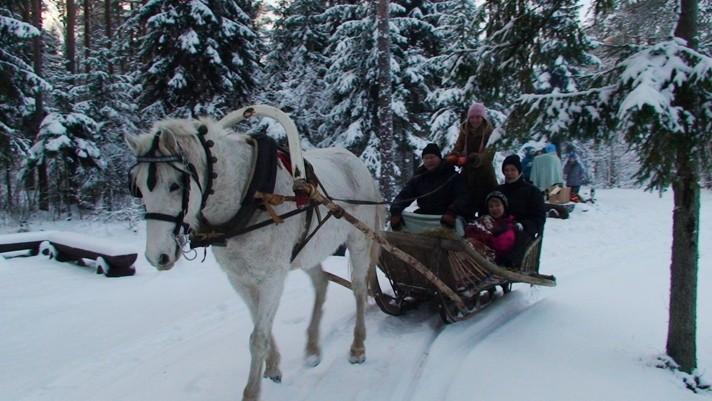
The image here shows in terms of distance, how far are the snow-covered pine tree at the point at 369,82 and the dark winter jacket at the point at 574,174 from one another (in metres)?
5.41

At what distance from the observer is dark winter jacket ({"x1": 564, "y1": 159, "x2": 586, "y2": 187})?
15.1 m

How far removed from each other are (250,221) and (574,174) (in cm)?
1485

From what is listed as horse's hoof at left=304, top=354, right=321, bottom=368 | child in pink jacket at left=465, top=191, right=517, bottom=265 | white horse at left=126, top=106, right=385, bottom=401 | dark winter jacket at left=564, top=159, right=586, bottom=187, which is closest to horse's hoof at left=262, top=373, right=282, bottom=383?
white horse at left=126, top=106, right=385, bottom=401

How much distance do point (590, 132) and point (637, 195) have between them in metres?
18.9

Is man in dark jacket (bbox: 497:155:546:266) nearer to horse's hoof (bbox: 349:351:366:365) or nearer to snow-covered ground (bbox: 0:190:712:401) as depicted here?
snow-covered ground (bbox: 0:190:712:401)

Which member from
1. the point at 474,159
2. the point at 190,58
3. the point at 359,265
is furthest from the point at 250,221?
the point at 190,58

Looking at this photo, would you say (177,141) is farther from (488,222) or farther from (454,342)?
(488,222)

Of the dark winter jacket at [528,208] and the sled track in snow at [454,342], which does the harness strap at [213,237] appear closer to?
the sled track in snow at [454,342]

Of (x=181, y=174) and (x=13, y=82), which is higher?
(x=13, y=82)

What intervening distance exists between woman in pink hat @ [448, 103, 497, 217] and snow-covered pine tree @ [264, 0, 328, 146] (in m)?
9.60

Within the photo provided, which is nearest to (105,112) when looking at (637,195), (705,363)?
(705,363)

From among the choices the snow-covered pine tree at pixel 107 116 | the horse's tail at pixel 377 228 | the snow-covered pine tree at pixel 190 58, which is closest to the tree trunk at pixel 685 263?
the horse's tail at pixel 377 228

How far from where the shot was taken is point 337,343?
4.40m

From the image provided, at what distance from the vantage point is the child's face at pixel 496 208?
516cm
